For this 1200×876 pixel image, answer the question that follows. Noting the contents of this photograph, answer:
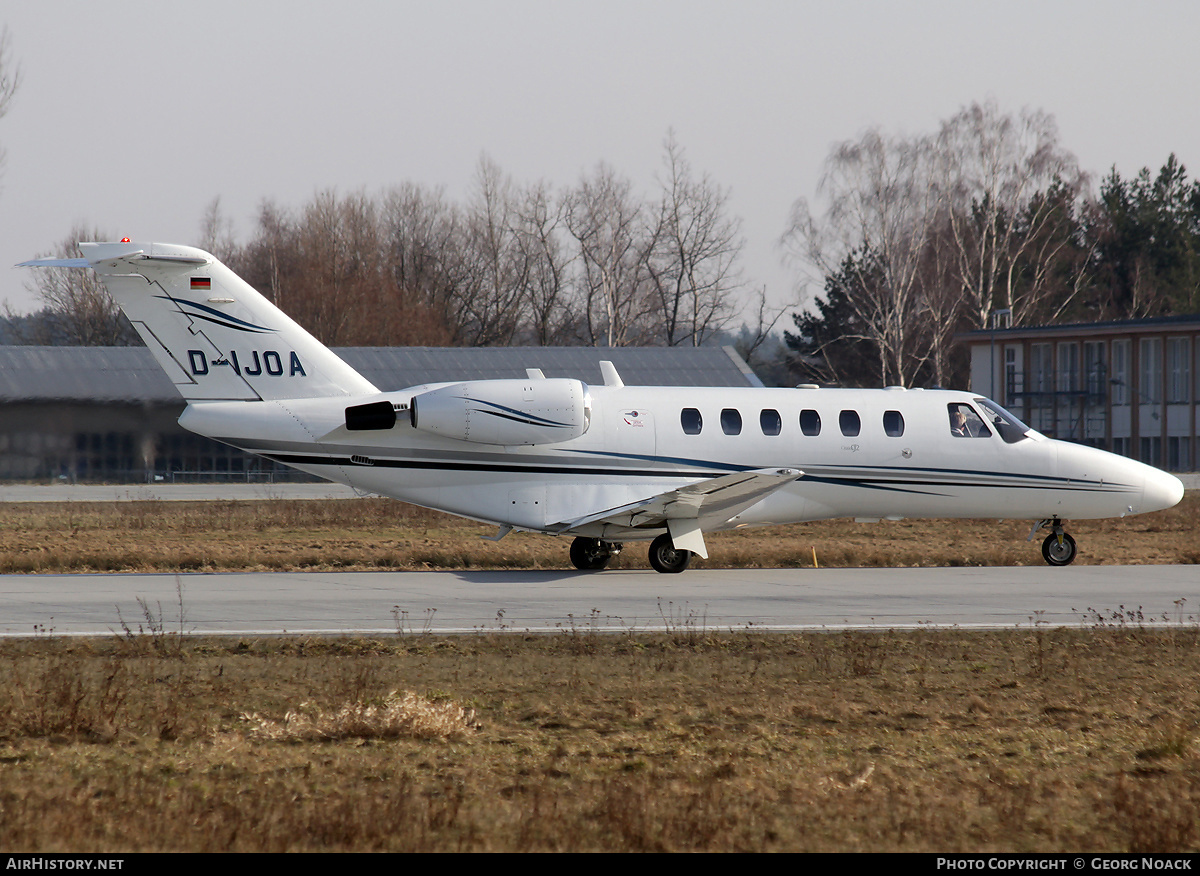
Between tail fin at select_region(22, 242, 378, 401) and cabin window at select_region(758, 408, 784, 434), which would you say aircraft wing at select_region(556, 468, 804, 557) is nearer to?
cabin window at select_region(758, 408, 784, 434)

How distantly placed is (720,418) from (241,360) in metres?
7.22

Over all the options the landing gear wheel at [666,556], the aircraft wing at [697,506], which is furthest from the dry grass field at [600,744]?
the landing gear wheel at [666,556]

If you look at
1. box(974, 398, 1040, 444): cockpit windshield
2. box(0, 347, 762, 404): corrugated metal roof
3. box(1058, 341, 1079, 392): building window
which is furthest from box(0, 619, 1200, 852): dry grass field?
box(1058, 341, 1079, 392): building window

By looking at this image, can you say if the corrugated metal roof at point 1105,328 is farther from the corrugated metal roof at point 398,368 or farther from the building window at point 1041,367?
the corrugated metal roof at point 398,368

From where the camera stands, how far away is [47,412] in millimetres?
46500

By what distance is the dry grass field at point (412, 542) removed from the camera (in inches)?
787

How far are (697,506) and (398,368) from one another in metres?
35.5

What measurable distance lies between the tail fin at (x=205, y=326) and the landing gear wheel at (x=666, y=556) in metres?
5.42

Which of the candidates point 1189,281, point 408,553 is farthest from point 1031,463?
point 1189,281

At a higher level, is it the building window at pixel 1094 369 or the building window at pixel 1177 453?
the building window at pixel 1094 369

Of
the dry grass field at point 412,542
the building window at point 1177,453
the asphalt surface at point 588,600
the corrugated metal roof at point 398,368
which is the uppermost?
the corrugated metal roof at point 398,368

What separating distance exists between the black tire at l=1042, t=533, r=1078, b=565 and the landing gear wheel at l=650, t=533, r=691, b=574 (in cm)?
621

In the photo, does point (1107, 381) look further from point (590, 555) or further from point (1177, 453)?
point (590, 555)

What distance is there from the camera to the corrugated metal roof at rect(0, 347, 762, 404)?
4694 cm
